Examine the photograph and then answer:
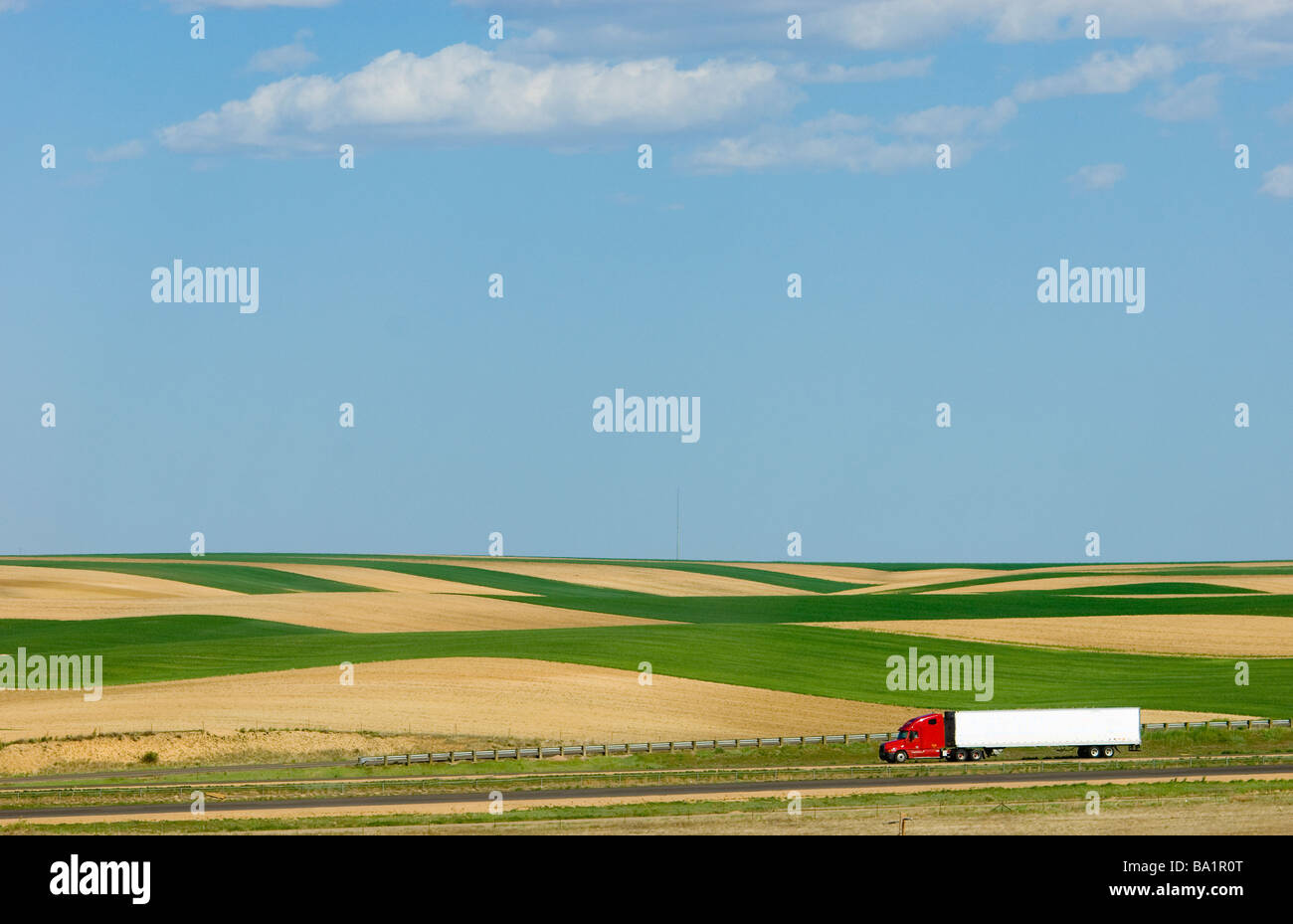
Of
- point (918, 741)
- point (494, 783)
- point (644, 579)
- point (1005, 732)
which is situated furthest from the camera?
point (644, 579)

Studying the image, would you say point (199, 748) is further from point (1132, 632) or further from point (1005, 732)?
point (1132, 632)

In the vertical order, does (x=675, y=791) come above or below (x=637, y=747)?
below

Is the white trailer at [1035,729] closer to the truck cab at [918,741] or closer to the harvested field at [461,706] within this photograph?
the truck cab at [918,741]

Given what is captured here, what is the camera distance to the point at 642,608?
13312 cm

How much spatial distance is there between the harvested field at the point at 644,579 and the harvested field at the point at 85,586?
47330mm

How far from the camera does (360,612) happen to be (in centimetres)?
11106

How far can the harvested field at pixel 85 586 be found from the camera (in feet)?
382

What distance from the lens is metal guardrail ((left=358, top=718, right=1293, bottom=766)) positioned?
210ft

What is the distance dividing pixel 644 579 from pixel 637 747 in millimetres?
103564

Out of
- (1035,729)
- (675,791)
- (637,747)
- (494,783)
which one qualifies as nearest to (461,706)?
(637,747)
